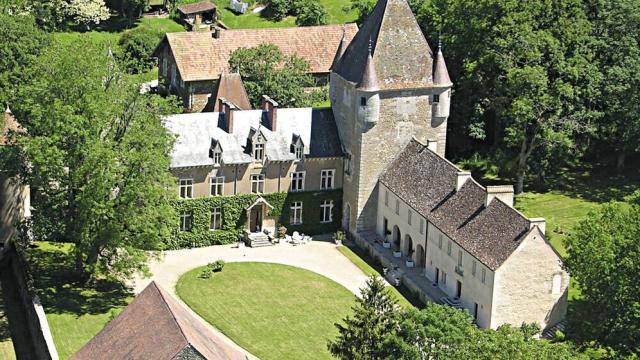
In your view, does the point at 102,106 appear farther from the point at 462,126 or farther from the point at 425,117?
the point at 462,126

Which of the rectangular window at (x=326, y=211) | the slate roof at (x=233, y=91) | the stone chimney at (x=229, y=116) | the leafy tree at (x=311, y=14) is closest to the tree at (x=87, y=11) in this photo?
the leafy tree at (x=311, y=14)

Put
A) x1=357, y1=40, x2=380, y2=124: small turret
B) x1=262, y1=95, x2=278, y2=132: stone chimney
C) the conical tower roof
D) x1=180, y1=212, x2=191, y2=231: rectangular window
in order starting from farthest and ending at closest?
x1=262, y1=95, x2=278, y2=132: stone chimney
x1=180, y1=212, x2=191, y2=231: rectangular window
the conical tower roof
x1=357, y1=40, x2=380, y2=124: small turret

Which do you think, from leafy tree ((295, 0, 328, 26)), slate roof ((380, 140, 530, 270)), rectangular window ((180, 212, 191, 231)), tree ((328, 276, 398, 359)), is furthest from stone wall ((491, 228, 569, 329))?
leafy tree ((295, 0, 328, 26))

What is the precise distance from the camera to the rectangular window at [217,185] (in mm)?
86250

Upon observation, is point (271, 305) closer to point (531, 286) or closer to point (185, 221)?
point (185, 221)

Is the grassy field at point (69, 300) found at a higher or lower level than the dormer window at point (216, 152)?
lower

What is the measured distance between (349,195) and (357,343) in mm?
28987

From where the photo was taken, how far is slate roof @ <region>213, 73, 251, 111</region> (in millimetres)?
98125

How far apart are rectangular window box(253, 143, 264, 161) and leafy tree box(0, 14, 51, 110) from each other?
19.3 meters

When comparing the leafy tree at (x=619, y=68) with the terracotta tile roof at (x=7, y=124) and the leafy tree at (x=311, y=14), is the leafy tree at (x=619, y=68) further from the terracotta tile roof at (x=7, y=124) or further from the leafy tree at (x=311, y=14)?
the terracotta tile roof at (x=7, y=124)

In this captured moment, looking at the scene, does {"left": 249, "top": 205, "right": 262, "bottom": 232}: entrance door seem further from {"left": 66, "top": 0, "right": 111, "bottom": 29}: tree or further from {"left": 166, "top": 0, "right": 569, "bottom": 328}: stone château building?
{"left": 66, "top": 0, "right": 111, "bottom": 29}: tree

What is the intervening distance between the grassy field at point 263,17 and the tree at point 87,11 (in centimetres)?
1335

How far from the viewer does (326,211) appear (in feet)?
295

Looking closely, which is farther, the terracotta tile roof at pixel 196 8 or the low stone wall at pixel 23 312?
the terracotta tile roof at pixel 196 8
